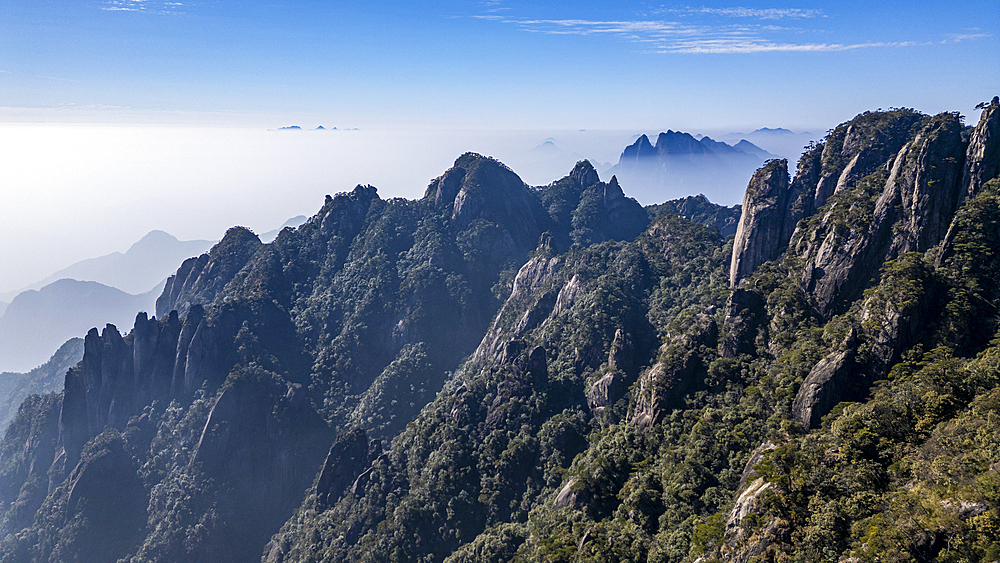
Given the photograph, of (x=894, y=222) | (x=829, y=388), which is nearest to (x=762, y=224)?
(x=894, y=222)

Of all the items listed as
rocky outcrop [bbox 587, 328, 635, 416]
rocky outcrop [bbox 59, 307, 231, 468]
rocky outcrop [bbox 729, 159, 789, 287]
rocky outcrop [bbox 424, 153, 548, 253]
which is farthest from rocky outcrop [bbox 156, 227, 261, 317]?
rocky outcrop [bbox 729, 159, 789, 287]

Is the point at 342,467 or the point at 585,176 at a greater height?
the point at 585,176

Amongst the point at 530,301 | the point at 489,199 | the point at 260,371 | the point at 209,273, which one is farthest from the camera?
the point at 489,199

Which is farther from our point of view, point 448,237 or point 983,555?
point 448,237

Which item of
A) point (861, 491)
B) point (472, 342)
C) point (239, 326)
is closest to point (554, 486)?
point (861, 491)

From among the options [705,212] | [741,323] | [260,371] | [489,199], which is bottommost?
[260,371]

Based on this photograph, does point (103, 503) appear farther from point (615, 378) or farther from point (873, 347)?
point (873, 347)

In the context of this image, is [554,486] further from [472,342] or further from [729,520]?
[472,342]

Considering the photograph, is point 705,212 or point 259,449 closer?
point 259,449
